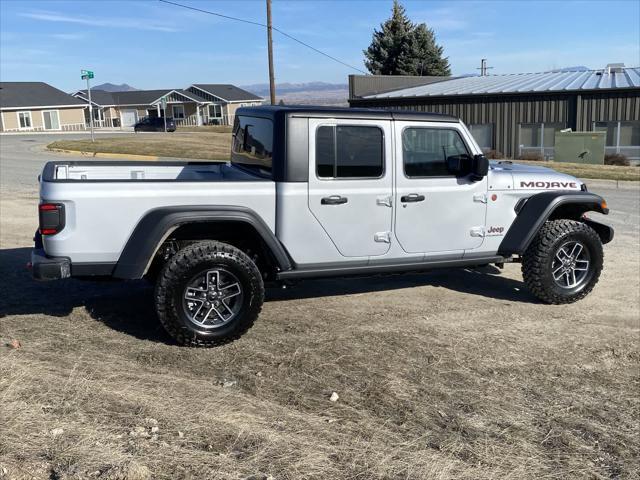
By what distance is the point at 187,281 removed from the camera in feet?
16.9

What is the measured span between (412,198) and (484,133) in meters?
27.6

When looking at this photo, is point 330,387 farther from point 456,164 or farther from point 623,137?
point 623,137

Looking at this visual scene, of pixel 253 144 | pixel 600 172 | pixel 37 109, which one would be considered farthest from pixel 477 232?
pixel 37 109

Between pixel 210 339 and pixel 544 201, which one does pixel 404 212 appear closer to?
pixel 544 201

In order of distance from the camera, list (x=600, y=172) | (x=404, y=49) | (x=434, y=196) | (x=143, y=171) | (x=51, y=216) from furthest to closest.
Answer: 1. (x=404, y=49)
2. (x=600, y=172)
3. (x=143, y=171)
4. (x=434, y=196)
5. (x=51, y=216)

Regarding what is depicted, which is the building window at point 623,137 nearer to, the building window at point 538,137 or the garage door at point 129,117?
the building window at point 538,137

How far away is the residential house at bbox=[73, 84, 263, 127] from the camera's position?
7781cm

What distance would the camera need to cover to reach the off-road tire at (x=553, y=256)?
253 inches

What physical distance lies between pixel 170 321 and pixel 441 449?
7.89ft

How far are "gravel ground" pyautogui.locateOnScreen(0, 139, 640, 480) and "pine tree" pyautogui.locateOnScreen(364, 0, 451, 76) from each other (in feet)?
151

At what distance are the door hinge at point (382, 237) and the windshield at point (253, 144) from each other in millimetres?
1106

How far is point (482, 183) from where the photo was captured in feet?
20.4

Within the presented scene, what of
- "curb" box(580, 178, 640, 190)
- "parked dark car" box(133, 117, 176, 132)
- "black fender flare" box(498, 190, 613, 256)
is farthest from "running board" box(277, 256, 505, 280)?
"parked dark car" box(133, 117, 176, 132)

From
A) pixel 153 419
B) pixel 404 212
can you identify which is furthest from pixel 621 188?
pixel 153 419
